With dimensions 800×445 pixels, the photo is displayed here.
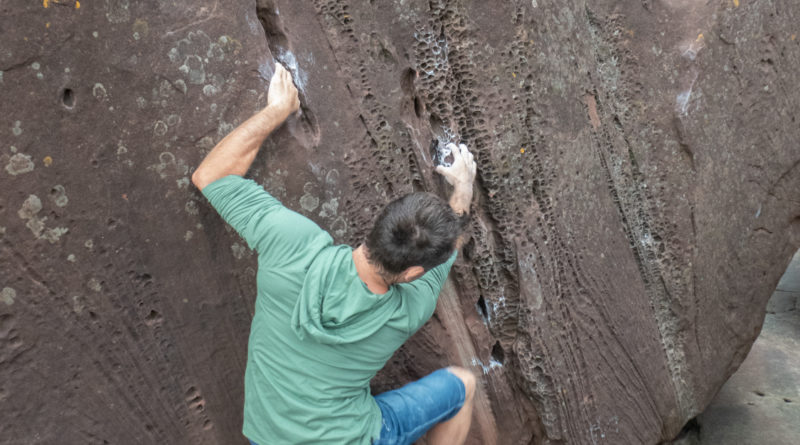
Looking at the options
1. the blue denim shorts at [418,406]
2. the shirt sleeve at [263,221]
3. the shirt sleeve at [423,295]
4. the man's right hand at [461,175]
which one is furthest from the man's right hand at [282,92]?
the blue denim shorts at [418,406]

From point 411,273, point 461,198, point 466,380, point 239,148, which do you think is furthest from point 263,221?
point 466,380

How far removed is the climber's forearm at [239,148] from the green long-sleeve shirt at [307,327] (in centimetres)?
5

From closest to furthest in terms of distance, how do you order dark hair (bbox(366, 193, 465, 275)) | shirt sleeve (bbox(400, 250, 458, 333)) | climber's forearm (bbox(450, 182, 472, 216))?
dark hair (bbox(366, 193, 465, 275))
shirt sleeve (bbox(400, 250, 458, 333))
climber's forearm (bbox(450, 182, 472, 216))

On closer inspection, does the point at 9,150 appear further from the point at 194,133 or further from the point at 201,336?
the point at 201,336

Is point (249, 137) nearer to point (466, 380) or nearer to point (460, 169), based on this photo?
point (460, 169)

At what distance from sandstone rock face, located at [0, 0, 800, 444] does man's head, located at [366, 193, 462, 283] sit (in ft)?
2.06

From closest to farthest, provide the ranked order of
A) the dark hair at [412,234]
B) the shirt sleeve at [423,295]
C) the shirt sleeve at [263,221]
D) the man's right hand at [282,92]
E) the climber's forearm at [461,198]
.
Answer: the dark hair at [412,234] → the shirt sleeve at [263,221] → the shirt sleeve at [423,295] → the man's right hand at [282,92] → the climber's forearm at [461,198]

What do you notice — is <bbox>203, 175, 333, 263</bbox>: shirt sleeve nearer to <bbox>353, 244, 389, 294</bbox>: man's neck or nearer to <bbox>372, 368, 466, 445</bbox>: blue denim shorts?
<bbox>353, 244, 389, 294</bbox>: man's neck

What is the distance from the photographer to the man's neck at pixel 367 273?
5.88 ft

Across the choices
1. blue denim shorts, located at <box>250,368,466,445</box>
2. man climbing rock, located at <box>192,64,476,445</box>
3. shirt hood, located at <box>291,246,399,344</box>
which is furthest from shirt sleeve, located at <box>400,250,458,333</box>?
blue denim shorts, located at <box>250,368,466,445</box>

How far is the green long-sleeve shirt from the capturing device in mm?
1771

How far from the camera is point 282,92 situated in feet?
7.15

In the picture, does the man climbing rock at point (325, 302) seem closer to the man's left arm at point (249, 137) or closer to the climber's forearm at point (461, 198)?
the man's left arm at point (249, 137)

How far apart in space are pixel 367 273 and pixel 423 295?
276 mm
